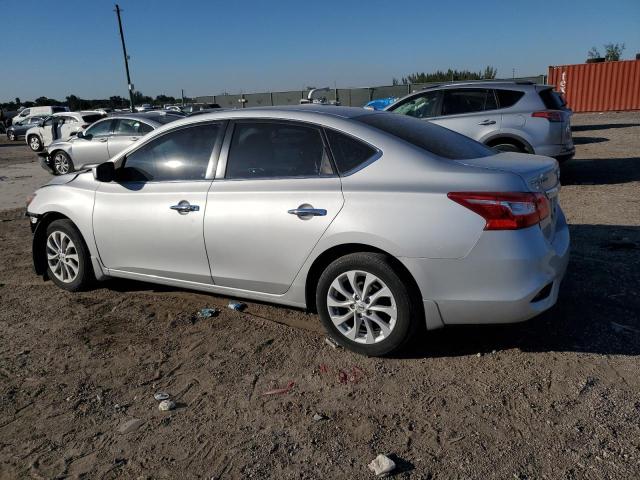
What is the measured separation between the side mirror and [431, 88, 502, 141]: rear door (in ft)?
20.4

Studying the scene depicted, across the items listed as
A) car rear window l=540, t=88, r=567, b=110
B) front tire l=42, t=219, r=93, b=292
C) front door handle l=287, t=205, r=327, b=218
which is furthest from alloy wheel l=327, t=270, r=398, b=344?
car rear window l=540, t=88, r=567, b=110

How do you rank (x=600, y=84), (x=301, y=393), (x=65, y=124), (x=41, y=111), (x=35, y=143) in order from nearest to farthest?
(x=301, y=393) < (x=65, y=124) < (x=35, y=143) < (x=600, y=84) < (x=41, y=111)

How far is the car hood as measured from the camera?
350cm

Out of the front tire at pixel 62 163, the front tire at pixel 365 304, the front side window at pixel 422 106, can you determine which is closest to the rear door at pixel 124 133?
the front tire at pixel 62 163

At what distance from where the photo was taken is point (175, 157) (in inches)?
178

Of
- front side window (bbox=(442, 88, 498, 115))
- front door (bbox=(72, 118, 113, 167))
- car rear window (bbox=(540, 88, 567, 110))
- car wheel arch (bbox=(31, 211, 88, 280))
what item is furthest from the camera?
front door (bbox=(72, 118, 113, 167))

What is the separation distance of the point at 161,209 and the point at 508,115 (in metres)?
6.70

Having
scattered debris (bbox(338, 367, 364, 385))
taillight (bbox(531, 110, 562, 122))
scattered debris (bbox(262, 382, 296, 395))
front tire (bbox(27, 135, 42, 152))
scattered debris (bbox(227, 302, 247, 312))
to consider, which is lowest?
scattered debris (bbox(338, 367, 364, 385))

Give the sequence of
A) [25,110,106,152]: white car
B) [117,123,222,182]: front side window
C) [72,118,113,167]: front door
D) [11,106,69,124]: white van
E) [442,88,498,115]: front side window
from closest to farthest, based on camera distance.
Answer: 1. [117,123,222,182]: front side window
2. [442,88,498,115]: front side window
3. [72,118,113,167]: front door
4. [25,110,106,152]: white car
5. [11,106,69,124]: white van

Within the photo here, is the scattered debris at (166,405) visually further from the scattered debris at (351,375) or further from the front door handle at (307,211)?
the front door handle at (307,211)

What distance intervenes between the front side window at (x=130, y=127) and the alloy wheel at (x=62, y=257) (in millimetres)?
8250

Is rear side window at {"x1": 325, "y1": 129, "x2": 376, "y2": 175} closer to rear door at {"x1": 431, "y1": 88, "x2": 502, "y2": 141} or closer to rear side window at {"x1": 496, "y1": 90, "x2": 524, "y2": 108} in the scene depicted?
rear door at {"x1": 431, "y1": 88, "x2": 502, "y2": 141}

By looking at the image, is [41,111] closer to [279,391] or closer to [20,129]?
[20,129]

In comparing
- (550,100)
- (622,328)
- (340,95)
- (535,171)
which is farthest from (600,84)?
(535,171)
